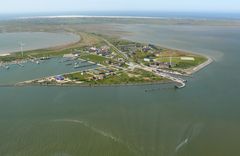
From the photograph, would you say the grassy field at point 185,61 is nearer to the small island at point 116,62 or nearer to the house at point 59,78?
the small island at point 116,62

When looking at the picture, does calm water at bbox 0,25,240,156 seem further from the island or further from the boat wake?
the island

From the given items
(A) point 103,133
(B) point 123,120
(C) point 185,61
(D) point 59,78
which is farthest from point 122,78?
(A) point 103,133

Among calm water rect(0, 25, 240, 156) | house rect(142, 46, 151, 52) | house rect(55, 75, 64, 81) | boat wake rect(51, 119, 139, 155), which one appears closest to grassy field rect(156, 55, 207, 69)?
house rect(142, 46, 151, 52)

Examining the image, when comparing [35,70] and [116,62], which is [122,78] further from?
[35,70]

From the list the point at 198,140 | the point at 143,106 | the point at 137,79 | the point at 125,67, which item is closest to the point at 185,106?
the point at 143,106

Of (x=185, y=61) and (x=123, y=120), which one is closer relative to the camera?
(x=123, y=120)

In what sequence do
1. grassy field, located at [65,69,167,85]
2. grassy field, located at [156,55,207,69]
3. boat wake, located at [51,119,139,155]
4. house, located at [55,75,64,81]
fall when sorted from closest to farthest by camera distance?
1. boat wake, located at [51,119,139,155]
2. grassy field, located at [65,69,167,85]
3. house, located at [55,75,64,81]
4. grassy field, located at [156,55,207,69]

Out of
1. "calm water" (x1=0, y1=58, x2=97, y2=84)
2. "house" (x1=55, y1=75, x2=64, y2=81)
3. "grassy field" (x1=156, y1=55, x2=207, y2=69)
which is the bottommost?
"calm water" (x1=0, y1=58, x2=97, y2=84)

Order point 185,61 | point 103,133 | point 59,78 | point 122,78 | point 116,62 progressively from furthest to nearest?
point 185,61
point 116,62
point 122,78
point 59,78
point 103,133
